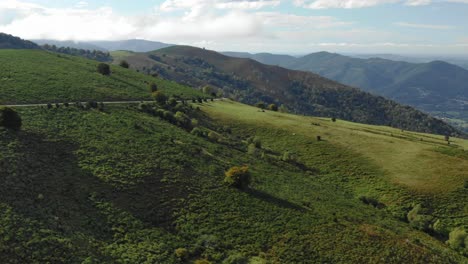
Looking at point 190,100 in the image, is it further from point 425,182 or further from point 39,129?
point 425,182

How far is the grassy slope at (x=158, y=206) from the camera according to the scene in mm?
41156

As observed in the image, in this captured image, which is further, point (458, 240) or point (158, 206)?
point (458, 240)

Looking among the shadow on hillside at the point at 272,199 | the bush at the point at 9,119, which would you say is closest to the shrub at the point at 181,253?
the shadow on hillside at the point at 272,199

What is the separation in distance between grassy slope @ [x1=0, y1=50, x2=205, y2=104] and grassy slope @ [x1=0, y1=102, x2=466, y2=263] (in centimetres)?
1473

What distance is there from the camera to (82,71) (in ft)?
385

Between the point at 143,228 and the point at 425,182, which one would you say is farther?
the point at 425,182

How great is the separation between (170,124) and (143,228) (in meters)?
43.4

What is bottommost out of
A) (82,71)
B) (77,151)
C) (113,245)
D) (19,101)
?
(113,245)

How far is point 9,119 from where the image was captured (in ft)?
194

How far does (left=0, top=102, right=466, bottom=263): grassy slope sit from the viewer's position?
41156 millimetres

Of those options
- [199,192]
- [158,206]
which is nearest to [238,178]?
[199,192]

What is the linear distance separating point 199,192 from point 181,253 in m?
14.6

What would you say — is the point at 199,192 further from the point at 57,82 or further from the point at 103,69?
the point at 103,69

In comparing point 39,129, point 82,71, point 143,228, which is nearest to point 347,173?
point 143,228
